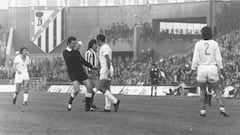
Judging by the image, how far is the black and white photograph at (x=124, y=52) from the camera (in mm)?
18406

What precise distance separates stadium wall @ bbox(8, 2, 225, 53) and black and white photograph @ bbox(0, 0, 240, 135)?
0.37 ft

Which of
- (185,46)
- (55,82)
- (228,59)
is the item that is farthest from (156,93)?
(185,46)

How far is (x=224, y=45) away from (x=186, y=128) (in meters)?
40.1

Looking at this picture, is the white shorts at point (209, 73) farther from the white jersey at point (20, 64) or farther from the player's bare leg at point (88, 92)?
the white jersey at point (20, 64)

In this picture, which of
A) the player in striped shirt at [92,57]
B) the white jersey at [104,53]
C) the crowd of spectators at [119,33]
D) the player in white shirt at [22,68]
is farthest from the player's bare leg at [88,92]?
the crowd of spectators at [119,33]

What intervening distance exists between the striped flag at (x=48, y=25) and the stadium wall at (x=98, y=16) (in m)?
0.78

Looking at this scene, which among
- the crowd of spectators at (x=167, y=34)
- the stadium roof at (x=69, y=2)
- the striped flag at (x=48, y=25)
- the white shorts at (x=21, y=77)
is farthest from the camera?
the striped flag at (x=48, y=25)

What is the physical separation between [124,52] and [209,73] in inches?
2197

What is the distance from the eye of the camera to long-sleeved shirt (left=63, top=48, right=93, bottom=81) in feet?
60.1

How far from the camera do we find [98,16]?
77.2 meters

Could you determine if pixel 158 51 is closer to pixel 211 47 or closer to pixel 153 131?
pixel 211 47

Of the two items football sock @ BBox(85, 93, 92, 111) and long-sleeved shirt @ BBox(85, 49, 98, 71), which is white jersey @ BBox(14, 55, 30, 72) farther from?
football sock @ BBox(85, 93, 92, 111)

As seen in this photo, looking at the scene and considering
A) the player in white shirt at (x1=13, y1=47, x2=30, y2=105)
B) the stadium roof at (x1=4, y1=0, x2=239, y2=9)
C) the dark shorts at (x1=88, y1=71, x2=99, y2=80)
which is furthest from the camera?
the stadium roof at (x1=4, y1=0, x2=239, y2=9)

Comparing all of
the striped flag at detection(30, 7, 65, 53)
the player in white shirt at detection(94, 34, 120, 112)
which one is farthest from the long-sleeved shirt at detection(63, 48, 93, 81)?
the striped flag at detection(30, 7, 65, 53)
